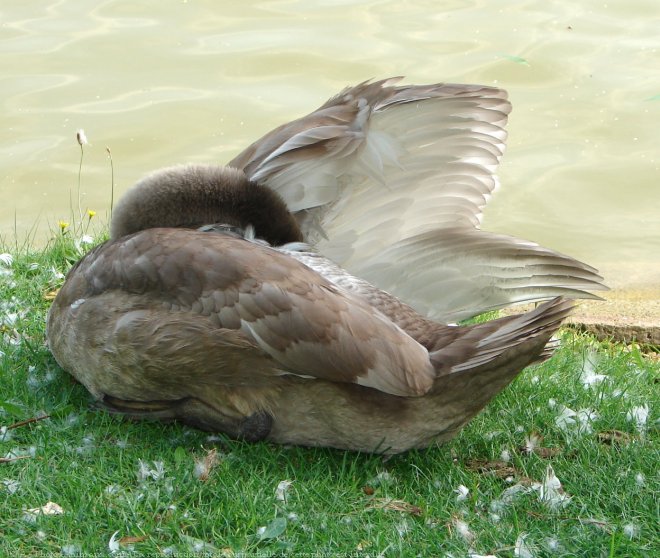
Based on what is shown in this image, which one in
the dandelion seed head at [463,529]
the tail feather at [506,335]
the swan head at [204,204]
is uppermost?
the swan head at [204,204]

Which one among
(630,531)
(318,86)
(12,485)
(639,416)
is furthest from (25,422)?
(318,86)

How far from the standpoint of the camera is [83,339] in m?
3.96

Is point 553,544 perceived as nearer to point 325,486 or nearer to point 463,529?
point 463,529

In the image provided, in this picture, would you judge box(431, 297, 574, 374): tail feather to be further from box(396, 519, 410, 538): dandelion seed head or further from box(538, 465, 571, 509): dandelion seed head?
box(396, 519, 410, 538): dandelion seed head

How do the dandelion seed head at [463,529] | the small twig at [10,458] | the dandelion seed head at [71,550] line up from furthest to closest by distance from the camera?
the small twig at [10,458], the dandelion seed head at [463,529], the dandelion seed head at [71,550]

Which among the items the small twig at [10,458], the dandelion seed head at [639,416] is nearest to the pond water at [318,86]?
the dandelion seed head at [639,416]

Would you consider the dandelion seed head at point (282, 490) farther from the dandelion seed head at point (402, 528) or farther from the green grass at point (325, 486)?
the dandelion seed head at point (402, 528)

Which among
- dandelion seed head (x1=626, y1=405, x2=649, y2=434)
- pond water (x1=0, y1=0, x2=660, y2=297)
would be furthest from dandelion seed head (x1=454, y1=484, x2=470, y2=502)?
pond water (x1=0, y1=0, x2=660, y2=297)

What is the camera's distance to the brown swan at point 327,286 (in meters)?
3.56

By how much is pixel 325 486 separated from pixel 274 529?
1.04ft

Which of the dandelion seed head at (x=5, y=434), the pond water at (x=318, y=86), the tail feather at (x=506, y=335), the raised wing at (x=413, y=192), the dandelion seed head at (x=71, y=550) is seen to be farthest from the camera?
the pond water at (x=318, y=86)

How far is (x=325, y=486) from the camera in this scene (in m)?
3.58

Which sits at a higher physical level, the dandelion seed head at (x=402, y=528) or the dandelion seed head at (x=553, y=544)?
the dandelion seed head at (x=402, y=528)

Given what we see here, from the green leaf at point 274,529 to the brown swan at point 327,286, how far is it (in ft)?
1.60
